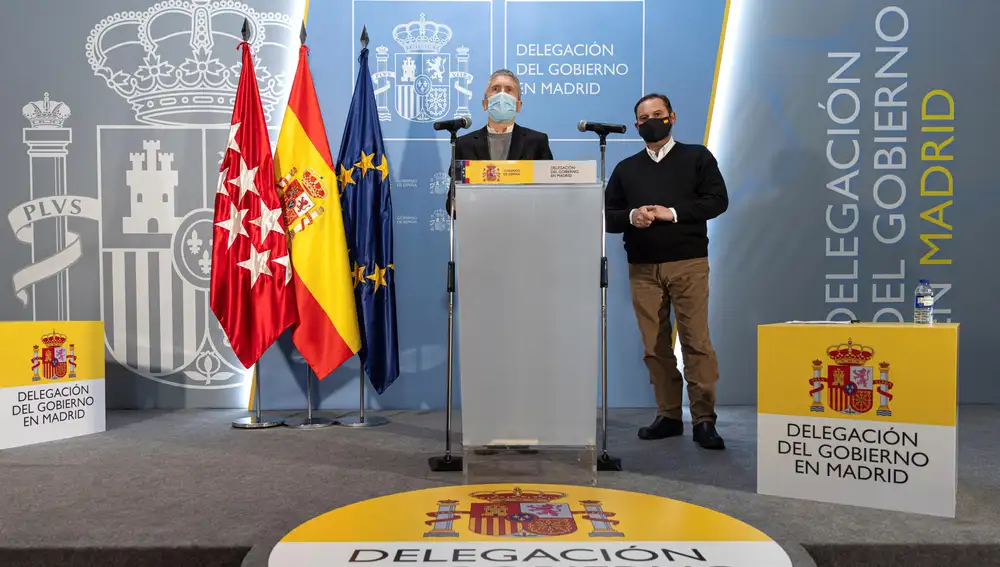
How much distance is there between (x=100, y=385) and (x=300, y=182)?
1375mm

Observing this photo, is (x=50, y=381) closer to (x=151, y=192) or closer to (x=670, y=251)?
(x=151, y=192)

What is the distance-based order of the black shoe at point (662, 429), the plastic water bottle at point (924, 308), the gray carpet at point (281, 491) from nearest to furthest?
the gray carpet at point (281, 491), the plastic water bottle at point (924, 308), the black shoe at point (662, 429)

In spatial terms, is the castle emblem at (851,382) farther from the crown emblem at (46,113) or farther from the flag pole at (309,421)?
the crown emblem at (46,113)

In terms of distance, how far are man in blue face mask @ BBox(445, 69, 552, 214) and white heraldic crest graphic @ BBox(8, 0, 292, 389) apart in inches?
61.6

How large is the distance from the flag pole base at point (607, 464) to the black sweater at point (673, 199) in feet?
3.20

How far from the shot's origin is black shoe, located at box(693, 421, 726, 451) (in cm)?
305

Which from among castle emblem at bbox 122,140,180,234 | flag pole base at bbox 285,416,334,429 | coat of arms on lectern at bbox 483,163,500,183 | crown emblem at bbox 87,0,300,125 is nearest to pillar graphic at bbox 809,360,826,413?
coat of arms on lectern at bbox 483,163,500,183

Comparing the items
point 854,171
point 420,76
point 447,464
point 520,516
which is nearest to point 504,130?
point 420,76

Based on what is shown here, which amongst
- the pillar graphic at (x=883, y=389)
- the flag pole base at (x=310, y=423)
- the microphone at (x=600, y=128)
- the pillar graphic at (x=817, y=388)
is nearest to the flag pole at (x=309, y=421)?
the flag pole base at (x=310, y=423)

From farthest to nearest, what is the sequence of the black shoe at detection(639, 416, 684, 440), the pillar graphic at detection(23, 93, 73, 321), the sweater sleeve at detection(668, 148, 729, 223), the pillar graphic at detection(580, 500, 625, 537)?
1. the pillar graphic at detection(23, 93, 73, 321)
2. the black shoe at detection(639, 416, 684, 440)
3. the sweater sleeve at detection(668, 148, 729, 223)
4. the pillar graphic at detection(580, 500, 625, 537)

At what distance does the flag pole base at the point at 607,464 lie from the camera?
2646mm

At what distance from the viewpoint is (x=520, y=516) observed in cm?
180

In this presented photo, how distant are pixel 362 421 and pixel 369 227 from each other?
98 centimetres

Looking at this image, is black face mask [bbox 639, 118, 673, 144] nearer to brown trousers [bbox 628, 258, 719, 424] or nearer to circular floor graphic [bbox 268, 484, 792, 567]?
brown trousers [bbox 628, 258, 719, 424]
